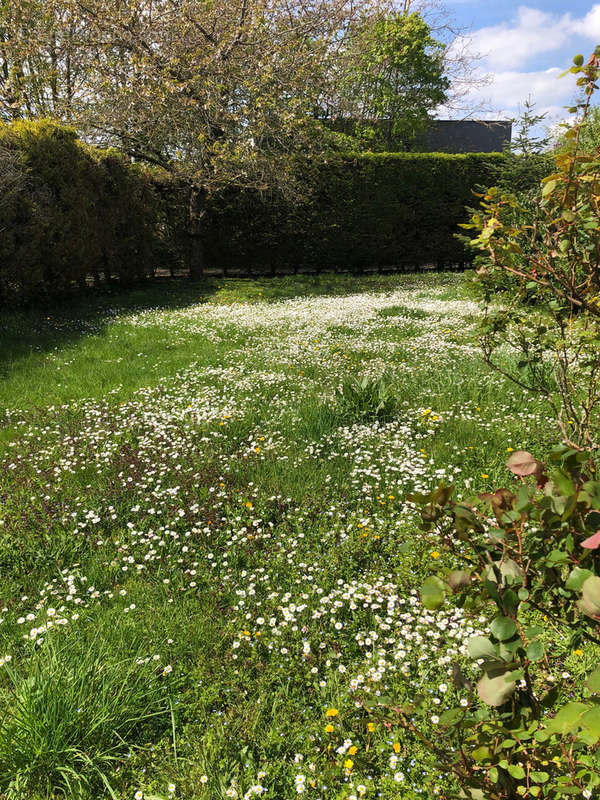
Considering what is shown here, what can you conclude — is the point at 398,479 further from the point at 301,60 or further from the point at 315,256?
the point at 315,256

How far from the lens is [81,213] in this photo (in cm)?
1184

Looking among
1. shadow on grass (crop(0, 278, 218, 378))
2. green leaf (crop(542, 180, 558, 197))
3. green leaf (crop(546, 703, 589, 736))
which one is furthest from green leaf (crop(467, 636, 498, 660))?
shadow on grass (crop(0, 278, 218, 378))

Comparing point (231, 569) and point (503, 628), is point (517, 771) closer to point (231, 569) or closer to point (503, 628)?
point (503, 628)

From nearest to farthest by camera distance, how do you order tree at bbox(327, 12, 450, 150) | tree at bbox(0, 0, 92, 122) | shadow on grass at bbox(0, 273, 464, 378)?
shadow on grass at bbox(0, 273, 464, 378) < tree at bbox(0, 0, 92, 122) < tree at bbox(327, 12, 450, 150)

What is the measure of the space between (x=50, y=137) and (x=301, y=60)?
7525 millimetres

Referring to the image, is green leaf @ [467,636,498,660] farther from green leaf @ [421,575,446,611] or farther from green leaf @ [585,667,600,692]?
green leaf @ [585,667,600,692]

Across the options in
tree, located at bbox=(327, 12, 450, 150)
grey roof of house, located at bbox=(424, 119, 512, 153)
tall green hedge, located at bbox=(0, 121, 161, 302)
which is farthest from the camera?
grey roof of house, located at bbox=(424, 119, 512, 153)

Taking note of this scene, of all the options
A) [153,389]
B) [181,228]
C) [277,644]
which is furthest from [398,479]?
[181,228]

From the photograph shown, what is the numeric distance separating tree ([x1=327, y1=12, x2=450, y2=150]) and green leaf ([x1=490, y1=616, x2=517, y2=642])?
1161 inches

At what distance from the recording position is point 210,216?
17875mm

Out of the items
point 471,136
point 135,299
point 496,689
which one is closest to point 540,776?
point 496,689

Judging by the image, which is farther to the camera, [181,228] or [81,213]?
[181,228]

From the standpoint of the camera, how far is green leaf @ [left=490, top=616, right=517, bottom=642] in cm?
103

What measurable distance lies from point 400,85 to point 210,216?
1938cm
